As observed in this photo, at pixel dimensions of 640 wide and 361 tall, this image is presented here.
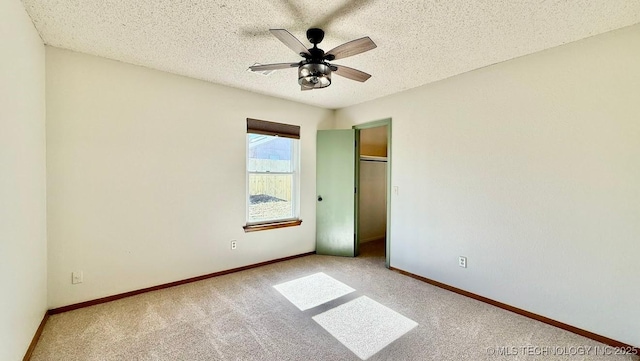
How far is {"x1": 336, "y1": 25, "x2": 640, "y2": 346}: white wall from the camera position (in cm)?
203

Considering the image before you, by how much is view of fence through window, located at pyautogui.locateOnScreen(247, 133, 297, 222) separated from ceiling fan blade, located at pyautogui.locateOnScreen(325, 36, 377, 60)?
6.77 feet

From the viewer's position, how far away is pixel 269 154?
12.9 feet

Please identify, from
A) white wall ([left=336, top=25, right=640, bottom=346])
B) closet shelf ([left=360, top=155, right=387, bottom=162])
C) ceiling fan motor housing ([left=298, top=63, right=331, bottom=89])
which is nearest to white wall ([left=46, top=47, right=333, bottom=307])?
ceiling fan motor housing ([left=298, top=63, right=331, bottom=89])

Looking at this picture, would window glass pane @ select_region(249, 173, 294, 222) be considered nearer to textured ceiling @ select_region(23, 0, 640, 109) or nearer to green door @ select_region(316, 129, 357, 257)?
green door @ select_region(316, 129, 357, 257)

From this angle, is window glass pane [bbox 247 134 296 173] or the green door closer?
window glass pane [bbox 247 134 296 173]

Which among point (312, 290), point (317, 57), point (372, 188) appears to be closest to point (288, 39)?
point (317, 57)

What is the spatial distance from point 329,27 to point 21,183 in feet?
8.14

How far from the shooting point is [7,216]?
5.05 ft

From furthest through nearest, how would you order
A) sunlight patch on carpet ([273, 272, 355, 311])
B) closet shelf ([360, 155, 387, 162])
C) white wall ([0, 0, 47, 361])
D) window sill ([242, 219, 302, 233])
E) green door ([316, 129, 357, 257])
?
1. closet shelf ([360, 155, 387, 162])
2. green door ([316, 129, 357, 257])
3. window sill ([242, 219, 302, 233])
4. sunlight patch on carpet ([273, 272, 355, 311])
5. white wall ([0, 0, 47, 361])

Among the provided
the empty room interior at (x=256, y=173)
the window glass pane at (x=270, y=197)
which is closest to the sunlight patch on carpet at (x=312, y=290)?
the empty room interior at (x=256, y=173)

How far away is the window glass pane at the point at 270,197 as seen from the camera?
3.79 metres

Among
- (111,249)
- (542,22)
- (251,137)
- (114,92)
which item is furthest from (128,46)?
(542,22)

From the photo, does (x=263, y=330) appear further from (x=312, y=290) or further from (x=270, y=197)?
(x=270, y=197)

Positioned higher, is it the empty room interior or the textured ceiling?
the textured ceiling
